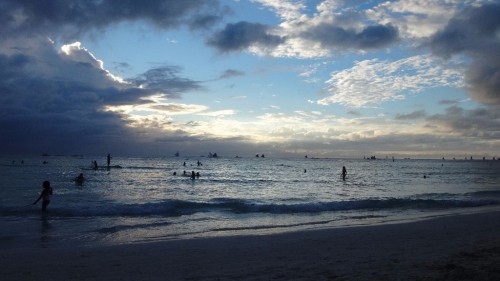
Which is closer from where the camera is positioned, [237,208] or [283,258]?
[283,258]

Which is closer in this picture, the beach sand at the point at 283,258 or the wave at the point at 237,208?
the beach sand at the point at 283,258

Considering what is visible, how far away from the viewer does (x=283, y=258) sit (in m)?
9.64

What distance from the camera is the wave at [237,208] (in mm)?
20562

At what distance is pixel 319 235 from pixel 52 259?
886cm

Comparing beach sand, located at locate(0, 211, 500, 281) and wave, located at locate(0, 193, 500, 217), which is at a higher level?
beach sand, located at locate(0, 211, 500, 281)

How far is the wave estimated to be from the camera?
67.5 feet

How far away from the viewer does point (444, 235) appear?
42.2 feet

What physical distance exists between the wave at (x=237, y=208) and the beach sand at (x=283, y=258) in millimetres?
9035

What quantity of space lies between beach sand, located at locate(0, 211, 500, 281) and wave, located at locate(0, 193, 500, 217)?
903 centimetres

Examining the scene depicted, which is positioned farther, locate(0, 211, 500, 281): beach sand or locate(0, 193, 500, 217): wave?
locate(0, 193, 500, 217): wave

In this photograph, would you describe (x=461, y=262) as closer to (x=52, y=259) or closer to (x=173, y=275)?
Answer: (x=173, y=275)

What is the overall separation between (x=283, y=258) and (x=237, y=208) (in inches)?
558

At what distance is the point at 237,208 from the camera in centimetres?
2366

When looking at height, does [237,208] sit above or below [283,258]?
below
